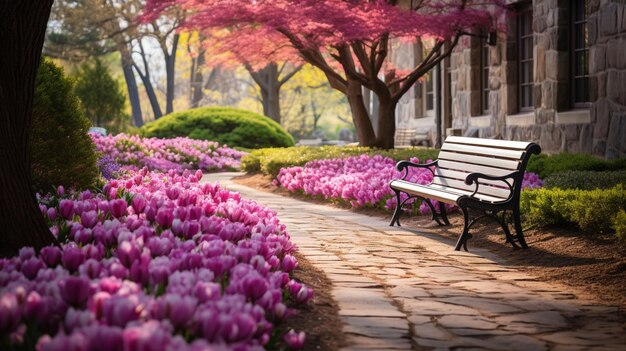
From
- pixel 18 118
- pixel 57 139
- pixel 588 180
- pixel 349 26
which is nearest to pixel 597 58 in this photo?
pixel 588 180

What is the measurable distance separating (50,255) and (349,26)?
1191cm

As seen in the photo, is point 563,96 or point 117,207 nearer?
point 117,207

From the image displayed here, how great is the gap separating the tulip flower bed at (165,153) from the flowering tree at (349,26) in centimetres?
300

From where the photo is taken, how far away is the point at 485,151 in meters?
8.91

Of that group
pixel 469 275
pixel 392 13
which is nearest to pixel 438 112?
pixel 392 13

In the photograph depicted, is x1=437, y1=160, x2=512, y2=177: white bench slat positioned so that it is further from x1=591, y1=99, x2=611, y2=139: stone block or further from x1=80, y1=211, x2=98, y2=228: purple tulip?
x1=80, y1=211, x2=98, y2=228: purple tulip

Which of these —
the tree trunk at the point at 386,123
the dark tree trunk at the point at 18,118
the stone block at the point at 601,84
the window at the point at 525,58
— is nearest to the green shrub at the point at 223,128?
the tree trunk at the point at 386,123

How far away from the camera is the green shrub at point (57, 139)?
801 centimetres

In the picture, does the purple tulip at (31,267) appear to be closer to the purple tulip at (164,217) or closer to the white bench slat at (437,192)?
the purple tulip at (164,217)

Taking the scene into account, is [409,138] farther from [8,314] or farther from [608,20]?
[8,314]

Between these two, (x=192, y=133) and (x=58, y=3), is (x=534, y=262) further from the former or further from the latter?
(x=58, y=3)

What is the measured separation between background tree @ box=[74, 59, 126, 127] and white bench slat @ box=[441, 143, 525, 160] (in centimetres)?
2287

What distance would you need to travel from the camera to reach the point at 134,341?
306 centimetres

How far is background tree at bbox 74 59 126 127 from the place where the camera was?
30.8m
